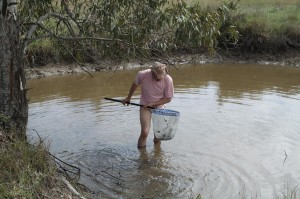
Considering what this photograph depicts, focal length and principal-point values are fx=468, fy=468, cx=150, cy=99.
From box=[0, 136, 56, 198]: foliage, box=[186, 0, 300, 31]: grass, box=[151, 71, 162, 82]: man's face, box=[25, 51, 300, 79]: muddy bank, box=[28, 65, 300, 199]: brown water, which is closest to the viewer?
box=[0, 136, 56, 198]: foliage

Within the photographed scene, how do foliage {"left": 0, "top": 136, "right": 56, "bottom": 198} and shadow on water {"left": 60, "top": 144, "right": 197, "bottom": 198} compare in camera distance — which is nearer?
foliage {"left": 0, "top": 136, "right": 56, "bottom": 198}

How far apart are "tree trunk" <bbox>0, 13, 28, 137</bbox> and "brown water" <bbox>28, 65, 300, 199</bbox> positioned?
1406mm

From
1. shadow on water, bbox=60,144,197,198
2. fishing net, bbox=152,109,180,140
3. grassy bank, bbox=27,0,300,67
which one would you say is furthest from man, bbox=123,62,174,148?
shadow on water, bbox=60,144,197,198

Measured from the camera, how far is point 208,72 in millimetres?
16547

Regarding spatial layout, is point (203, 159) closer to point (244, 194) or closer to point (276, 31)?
point (244, 194)

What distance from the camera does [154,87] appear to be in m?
7.85

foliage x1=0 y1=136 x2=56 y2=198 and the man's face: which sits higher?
the man's face

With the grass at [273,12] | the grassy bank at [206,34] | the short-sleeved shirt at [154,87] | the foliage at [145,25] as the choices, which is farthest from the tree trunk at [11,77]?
the grass at [273,12]

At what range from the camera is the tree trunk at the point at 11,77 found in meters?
6.07

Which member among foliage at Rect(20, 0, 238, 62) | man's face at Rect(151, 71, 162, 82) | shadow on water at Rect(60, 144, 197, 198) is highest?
foliage at Rect(20, 0, 238, 62)

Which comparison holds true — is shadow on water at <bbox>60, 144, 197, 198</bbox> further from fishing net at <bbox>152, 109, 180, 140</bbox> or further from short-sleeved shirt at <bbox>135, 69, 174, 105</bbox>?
short-sleeved shirt at <bbox>135, 69, 174, 105</bbox>

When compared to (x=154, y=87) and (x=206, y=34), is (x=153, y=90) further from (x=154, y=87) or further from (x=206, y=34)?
(x=206, y=34)

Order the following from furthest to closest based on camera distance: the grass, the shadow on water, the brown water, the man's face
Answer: the grass < the man's face < the brown water < the shadow on water

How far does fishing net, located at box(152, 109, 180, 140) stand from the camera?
24.3 ft
